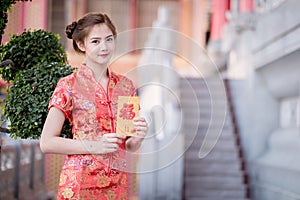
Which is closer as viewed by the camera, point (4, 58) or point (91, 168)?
point (91, 168)

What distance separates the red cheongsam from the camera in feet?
7.41

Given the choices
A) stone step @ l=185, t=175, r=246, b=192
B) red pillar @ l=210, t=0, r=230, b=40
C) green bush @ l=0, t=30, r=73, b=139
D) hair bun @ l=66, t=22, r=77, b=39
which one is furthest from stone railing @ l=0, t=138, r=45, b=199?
red pillar @ l=210, t=0, r=230, b=40

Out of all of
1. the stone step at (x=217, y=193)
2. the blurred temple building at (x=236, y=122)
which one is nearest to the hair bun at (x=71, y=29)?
the blurred temple building at (x=236, y=122)

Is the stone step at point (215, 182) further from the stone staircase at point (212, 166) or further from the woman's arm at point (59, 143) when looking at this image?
the woman's arm at point (59, 143)

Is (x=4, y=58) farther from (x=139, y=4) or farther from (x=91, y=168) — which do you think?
(x=139, y=4)

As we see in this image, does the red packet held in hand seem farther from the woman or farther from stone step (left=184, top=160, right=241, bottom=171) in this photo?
stone step (left=184, top=160, right=241, bottom=171)

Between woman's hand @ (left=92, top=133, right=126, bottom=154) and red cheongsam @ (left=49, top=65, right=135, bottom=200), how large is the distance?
0.07 m

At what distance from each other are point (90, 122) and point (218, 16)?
9617mm

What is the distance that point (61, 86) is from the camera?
2305mm

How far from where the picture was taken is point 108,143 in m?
2.17

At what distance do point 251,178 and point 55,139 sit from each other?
4.85 meters

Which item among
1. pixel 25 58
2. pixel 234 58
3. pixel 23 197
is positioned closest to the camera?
pixel 25 58

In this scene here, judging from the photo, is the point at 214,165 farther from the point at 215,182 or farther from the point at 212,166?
the point at 215,182

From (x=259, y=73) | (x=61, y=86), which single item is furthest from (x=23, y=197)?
(x=61, y=86)
